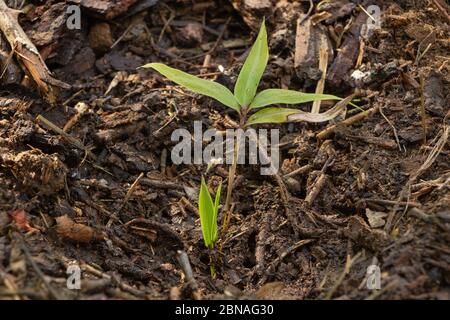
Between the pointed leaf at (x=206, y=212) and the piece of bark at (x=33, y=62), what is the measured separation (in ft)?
2.43

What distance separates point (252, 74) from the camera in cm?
179

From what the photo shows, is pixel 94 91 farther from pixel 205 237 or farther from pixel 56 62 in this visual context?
pixel 205 237

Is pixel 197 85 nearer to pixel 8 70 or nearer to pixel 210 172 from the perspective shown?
pixel 210 172

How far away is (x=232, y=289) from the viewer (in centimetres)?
158

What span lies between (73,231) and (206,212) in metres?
0.41

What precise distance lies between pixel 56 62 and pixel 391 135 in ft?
4.42

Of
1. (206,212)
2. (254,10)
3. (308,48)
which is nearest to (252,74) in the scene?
(206,212)

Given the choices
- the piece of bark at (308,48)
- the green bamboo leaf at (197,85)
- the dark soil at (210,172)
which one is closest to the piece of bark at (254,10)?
the dark soil at (210,172)

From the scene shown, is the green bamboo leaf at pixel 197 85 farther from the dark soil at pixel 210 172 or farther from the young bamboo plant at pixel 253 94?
the dark soil at pixel 210 172

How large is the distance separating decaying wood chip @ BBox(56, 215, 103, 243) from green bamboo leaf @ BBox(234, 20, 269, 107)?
61 cm

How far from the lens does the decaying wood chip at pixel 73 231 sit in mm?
1739

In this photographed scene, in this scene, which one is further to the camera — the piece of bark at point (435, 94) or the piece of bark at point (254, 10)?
the piece of bark at point (254, 10)

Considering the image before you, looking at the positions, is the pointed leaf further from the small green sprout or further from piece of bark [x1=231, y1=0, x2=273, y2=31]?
piece of bark [x1=231, y1=0, x2=273, y2=31]

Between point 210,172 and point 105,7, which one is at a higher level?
point 105,7
